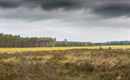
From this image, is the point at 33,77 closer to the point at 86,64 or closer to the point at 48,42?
the point at 86,64

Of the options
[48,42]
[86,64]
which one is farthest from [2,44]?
[86,64]

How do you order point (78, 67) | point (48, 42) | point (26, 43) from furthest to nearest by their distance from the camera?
point (48, 42)
point (26, 43)
point (78, 67)

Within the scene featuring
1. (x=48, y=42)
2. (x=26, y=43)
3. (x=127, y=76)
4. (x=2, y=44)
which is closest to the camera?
(x=127, y=76)

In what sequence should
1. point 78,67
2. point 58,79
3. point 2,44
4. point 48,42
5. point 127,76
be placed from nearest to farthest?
point 58,79 < point 127,76 < point 78,67 < point 2,44 < point 48,42

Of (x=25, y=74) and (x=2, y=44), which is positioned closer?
(x=25, y=74)

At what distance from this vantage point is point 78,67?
94.6 feet

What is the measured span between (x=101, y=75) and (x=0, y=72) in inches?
286

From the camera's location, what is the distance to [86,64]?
96.7 feet

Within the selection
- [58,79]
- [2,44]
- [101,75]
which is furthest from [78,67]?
[2,44]

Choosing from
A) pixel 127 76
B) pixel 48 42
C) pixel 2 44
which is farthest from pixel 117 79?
pixel 48 42

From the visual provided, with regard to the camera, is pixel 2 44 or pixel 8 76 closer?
pixel 8 76

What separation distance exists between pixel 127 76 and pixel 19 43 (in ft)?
424

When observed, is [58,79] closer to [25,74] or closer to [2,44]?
[25,74]

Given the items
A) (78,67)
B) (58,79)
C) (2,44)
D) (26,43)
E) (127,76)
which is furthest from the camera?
(26,43)
